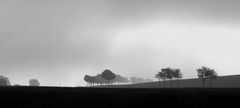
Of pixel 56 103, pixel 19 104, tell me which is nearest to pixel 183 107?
pixel 56 103

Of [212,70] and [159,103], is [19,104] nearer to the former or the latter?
[159,103]

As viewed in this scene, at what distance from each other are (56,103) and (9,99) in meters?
10.1

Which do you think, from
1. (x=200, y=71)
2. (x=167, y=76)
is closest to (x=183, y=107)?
(x=200, y=71)

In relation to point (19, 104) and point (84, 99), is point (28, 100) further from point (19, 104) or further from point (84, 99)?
point (84, 99)

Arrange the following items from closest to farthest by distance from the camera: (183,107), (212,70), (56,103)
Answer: (183,107), (56,103), (212,70)

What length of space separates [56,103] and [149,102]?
17.3 metres

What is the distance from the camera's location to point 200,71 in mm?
137250

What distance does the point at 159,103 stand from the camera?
4675cm

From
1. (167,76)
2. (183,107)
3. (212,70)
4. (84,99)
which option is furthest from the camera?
(167,76)

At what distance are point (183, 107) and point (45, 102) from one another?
2513 centimetres

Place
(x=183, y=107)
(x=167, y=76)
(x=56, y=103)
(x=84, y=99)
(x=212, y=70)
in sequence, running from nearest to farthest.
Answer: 1. (x=183, y=107)
2. (x=56, y=103)
3. (x=84, y=99)
4. (x=212, y=70)
5. (x=167, y=76)

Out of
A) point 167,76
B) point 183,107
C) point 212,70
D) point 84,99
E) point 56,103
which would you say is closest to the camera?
point 183,107

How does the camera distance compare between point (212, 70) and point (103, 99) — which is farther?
point (212, 70)

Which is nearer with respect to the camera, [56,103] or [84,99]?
[56,103]
